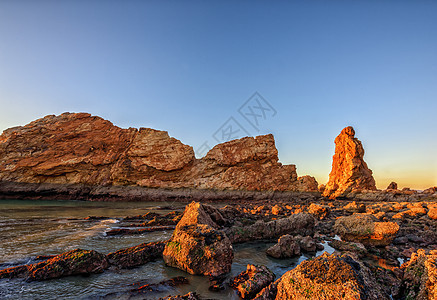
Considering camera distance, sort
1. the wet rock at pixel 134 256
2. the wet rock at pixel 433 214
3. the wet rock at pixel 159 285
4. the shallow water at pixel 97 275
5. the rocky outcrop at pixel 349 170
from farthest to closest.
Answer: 1. the rocky outcrop at pixel 349 170
2. the wet rock at pixel 433 214
3. the wet rock at pixel 134 256
4. the wet rock at pixel 159 285
5. the shallow water at pixel 97 275

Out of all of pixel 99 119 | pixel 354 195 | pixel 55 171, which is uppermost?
pixel 99 119

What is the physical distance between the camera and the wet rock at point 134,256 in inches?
234

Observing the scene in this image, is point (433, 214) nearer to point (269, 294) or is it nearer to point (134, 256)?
point (269, 294)

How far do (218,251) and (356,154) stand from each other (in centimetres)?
6068

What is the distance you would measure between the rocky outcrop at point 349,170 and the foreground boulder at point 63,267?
Result: 5369 centimetres

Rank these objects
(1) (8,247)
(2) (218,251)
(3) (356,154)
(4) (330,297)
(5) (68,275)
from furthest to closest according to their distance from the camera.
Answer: (3) (356,154)
(1) (8,247)
(2) (218,251)
(5) (68,275)
(4) (330,297)

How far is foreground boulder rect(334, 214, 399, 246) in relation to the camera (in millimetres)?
8469

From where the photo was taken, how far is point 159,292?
4.41 m

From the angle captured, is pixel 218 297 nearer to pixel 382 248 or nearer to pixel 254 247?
pixel 254 247

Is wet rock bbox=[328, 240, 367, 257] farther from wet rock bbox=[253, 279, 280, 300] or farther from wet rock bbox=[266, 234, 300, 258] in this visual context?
wet rock bbox=[253, 279, 280, 300]

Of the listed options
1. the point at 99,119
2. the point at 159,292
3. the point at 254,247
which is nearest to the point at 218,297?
the point at 159,292

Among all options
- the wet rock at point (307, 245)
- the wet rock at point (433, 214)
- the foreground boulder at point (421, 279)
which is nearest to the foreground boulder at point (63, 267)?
the wet rock at point (307, 245)

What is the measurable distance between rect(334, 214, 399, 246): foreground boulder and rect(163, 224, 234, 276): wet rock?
267 inches

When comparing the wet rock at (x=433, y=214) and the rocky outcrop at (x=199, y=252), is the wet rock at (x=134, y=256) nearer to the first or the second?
the rocky outcrop at (x=199, y=252)
